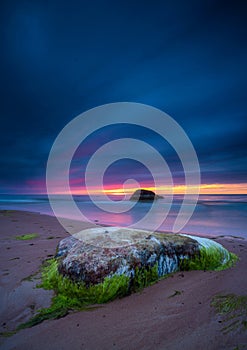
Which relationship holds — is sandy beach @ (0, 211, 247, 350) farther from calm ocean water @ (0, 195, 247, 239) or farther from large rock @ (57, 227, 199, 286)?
calm ocean water @ (0, 195, 247, 239)

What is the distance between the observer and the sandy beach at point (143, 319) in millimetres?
2051

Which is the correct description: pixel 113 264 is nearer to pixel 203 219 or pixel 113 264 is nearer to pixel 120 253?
pixel 120 253

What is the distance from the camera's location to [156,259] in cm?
341

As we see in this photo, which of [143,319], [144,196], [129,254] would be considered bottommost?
[143,319]

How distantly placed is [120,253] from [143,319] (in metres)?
0.98

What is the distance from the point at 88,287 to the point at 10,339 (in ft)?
3.45

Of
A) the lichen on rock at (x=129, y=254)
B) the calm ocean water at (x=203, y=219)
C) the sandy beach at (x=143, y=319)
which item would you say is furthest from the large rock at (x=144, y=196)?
the sandy beach at (x=143, y=319)

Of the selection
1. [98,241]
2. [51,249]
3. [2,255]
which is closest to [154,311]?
[98,241]

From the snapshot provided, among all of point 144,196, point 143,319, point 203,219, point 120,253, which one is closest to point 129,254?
point 120,253

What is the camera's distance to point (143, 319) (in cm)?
245

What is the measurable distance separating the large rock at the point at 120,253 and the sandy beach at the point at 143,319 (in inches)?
12.8

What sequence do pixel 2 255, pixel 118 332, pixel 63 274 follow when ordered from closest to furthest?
1. pixel 118 332
2. pixel 63 274
3. pixel 2 255

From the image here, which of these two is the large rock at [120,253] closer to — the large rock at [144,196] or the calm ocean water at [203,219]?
the calm ocean water at [203,219]

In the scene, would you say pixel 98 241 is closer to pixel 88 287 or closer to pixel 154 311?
pixel 88 287
